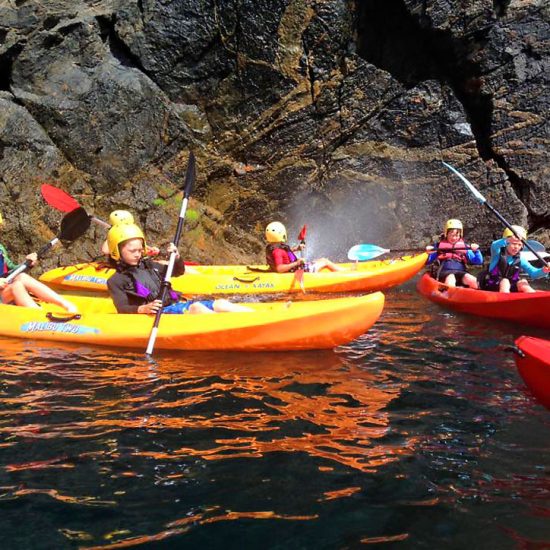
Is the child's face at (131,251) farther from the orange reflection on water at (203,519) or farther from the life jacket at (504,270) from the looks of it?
the life jacket at (504,270)

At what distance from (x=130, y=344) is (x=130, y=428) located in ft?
6.69

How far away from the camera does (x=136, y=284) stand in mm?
5461

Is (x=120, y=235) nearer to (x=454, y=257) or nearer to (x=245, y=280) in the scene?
(x=245, y=280)

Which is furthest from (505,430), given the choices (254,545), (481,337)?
(481,337)

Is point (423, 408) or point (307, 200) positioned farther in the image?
point (307, 200)

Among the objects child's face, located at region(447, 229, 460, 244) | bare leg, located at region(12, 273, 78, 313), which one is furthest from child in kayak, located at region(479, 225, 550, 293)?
bare leg, located at region(12, 273, 78, 313)

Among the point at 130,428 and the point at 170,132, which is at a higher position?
the point at 170,132

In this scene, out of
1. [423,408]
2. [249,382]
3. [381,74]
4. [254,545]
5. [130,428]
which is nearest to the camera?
[254,545]

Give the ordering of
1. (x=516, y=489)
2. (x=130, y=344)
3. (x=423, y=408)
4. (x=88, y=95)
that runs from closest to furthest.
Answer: (x=516, y=489)
(x=423, y=408)
(x=130, y=344)
(x=88, y=95)

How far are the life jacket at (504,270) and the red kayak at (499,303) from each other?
47 cm

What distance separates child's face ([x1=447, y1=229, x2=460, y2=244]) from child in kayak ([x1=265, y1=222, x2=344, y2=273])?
77.9 inches

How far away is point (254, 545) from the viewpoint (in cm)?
215

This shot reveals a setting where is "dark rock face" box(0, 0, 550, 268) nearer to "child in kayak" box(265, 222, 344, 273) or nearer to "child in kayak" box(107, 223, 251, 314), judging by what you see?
"child in kayak" box(265, 222, 344, 273)

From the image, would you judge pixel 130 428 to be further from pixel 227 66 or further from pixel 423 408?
pixel 227 66
